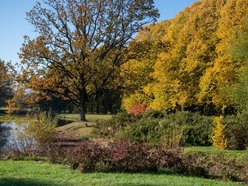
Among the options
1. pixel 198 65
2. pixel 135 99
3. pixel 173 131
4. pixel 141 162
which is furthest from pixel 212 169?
pixel 135 99

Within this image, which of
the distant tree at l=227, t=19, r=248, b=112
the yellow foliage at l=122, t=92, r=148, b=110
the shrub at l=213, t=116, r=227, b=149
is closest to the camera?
the shrub at l=213, t=116, r=227, b=149

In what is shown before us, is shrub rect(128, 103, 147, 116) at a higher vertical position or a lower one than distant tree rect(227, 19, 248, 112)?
lower

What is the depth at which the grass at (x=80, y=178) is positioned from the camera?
770cm

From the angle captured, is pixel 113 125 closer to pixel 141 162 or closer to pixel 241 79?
pixel 241 79

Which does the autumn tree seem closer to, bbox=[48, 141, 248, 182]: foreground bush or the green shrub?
the green shrub

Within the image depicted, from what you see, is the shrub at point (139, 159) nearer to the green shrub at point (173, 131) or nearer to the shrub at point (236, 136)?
the green shrub at point (173, 131)

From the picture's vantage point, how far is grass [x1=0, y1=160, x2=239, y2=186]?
303 inches

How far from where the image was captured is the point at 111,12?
918 inches

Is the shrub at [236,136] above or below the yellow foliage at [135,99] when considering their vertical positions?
below

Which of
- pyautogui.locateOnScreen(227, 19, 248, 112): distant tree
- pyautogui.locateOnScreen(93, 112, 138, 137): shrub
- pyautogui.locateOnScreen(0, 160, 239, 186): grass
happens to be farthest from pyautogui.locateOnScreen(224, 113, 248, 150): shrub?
pyautogui.locateOnScreen(0, 160, 239, 186): grass

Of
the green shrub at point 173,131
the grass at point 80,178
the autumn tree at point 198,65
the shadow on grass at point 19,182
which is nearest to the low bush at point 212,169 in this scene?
the grass at point 80,178

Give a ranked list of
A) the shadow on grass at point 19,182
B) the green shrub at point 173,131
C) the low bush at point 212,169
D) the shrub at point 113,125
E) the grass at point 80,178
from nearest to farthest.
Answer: the shadow on grass at point 19,182 → the grass at point 80,178 → the low bush at point 212,169 → the green shrub at point 173,131 → the shrub at point 113,125

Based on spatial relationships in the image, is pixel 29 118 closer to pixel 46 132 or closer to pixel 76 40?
pixel 46 132

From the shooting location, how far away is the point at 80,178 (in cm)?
830
